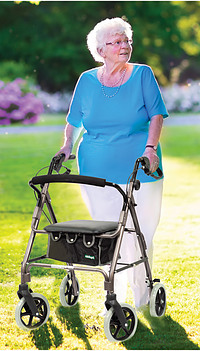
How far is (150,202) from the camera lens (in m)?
3.54

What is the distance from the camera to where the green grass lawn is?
3.37m

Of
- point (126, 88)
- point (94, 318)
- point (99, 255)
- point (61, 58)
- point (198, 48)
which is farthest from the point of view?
point (198, 48)

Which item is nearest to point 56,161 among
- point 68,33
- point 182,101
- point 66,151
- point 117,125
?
point 66,151

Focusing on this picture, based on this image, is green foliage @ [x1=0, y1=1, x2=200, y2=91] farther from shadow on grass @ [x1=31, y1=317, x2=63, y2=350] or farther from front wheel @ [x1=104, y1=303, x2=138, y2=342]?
front wheel @ [x1=104, y1=303, x2=138, y2=342]

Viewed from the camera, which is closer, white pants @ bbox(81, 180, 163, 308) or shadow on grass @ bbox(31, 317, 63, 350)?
shadow on grass @ bbox(31, 317, 63, 350)

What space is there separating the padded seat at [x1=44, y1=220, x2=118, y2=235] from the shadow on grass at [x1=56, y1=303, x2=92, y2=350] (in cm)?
68

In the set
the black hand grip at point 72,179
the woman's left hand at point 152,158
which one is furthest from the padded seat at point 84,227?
the woman's left hand at point 152,158

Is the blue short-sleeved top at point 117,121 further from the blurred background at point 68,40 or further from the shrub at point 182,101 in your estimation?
the blurred background at point 68,40

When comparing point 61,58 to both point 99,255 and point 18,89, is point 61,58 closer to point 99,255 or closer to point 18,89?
point 18,89

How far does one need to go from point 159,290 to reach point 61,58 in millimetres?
17047

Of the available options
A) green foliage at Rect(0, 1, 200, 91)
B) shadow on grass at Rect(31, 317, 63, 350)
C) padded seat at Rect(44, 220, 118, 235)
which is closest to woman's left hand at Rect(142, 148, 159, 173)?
padded seat at Rect(44, 220, 118, 235)

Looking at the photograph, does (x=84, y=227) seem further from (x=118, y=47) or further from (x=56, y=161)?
(x=118, y=47)

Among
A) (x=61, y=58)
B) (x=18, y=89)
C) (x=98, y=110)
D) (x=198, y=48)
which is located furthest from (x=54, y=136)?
(x=98, y=110)

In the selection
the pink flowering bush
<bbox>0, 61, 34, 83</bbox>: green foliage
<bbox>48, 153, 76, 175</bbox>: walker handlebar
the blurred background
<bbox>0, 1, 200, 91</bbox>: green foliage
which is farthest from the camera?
<bbox>0, 1, 200, 91</bbox>: green foliage
